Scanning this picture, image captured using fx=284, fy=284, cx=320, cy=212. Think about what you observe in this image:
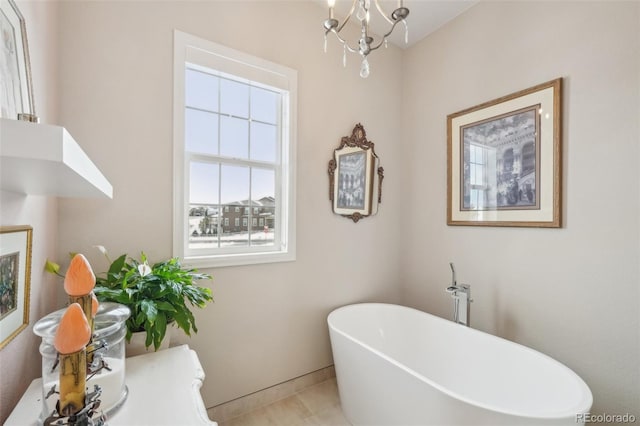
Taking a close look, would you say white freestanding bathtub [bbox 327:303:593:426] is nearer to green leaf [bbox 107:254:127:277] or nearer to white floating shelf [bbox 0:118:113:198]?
green leaf [bbox 107:254:127:277]

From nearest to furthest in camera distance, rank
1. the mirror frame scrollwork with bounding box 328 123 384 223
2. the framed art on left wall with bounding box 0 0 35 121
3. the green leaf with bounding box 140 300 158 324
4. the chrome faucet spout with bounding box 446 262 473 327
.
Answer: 1. the framed art on left wall with bounding box 0 0 35 121
2. the green leaf with bounding box 140 300 158 324
3. the chrome faucet spout with bounding box 446 262 473 327
4. the mirror frame scrollwork with bounding box 328 123 384 223

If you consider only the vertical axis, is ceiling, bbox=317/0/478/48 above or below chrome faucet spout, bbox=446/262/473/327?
above

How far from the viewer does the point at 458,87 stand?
7.68ft

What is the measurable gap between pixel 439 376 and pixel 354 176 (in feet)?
5.40

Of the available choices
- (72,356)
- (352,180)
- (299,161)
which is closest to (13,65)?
(72,356)

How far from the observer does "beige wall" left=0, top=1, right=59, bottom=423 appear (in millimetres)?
860

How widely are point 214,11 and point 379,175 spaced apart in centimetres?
175

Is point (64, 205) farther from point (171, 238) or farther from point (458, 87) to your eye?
point (458, 87)

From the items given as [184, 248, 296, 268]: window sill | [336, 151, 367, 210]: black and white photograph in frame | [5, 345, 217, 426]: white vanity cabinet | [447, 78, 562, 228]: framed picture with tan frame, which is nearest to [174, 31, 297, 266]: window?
[184, 248, 296, 268]: window sill

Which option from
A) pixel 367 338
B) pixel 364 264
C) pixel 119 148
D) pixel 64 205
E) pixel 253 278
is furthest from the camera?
pixel 364 264

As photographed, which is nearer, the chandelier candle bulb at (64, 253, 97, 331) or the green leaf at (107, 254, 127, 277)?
the chandelier candle bulb at (64, 253, 97, 331)

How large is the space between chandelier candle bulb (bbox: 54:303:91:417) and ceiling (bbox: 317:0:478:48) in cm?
254

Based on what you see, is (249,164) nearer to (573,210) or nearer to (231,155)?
(231,155)

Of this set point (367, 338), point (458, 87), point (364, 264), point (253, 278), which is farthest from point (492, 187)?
point (253, 278)
